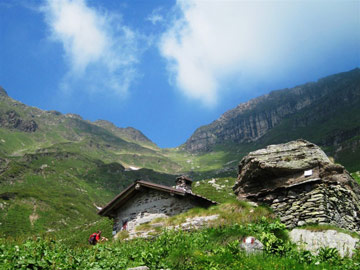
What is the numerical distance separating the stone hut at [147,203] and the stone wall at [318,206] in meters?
8.55

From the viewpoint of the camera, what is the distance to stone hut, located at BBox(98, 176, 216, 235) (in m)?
22.4

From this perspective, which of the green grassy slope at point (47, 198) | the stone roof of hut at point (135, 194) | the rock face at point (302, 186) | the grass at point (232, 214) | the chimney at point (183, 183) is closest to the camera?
the rock face at point (302, 186)

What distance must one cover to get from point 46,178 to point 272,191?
173594 mm

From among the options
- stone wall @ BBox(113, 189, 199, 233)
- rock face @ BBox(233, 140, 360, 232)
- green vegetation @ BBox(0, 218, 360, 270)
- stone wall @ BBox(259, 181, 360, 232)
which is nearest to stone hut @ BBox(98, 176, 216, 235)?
stone wall @ BBox(113, 189, 199, 233)

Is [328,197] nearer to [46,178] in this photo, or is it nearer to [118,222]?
[118,222]

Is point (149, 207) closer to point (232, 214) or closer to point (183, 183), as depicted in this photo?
point (183, 183)

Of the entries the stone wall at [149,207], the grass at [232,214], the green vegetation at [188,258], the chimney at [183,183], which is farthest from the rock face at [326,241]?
the chimney at [183,183]

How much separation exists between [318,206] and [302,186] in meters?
1.43

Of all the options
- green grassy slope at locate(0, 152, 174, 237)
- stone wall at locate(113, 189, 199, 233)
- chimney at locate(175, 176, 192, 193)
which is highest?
green grassy slope at locate(0, 152, 174, 237)

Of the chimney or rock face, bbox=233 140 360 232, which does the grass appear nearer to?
rock face, bbox=233 140 360 232

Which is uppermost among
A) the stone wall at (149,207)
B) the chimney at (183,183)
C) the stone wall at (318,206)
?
the chimney at (183,183)

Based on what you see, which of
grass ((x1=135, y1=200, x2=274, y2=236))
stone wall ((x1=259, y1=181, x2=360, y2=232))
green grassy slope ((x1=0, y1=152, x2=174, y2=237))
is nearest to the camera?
stone wall ((x1=259, y1=181, x2=360, y2=232))

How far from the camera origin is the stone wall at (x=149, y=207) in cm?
2239

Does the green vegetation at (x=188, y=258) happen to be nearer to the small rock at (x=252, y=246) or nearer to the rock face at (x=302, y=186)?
the small rock at (x=252, y=246)
